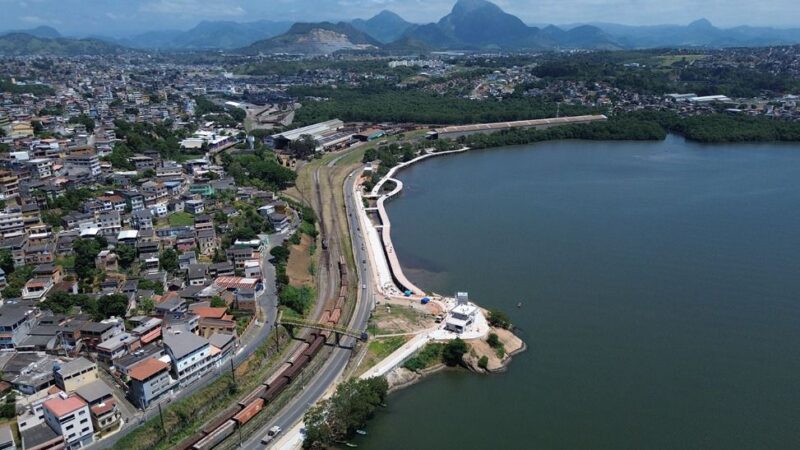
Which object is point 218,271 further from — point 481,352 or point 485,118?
point 485,118

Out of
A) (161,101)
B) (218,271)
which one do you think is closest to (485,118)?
(161,101)

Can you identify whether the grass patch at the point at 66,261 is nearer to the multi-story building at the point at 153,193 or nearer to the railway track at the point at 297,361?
the multi-story building at the point at 153,193

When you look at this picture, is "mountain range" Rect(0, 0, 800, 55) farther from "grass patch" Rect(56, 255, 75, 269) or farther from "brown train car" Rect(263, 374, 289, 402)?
"brown train car" Rect(263, 374, 289, 402)

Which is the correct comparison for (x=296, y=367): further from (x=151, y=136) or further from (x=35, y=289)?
(x=151, y=136)

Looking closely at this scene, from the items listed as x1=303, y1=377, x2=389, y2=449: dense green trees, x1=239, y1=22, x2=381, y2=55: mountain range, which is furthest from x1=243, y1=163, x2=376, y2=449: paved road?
x1=239, y1=22, x2=381, y2=55: mountain range

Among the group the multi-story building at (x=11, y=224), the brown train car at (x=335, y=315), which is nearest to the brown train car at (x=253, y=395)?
the brown train car at (x=335, y=315)
